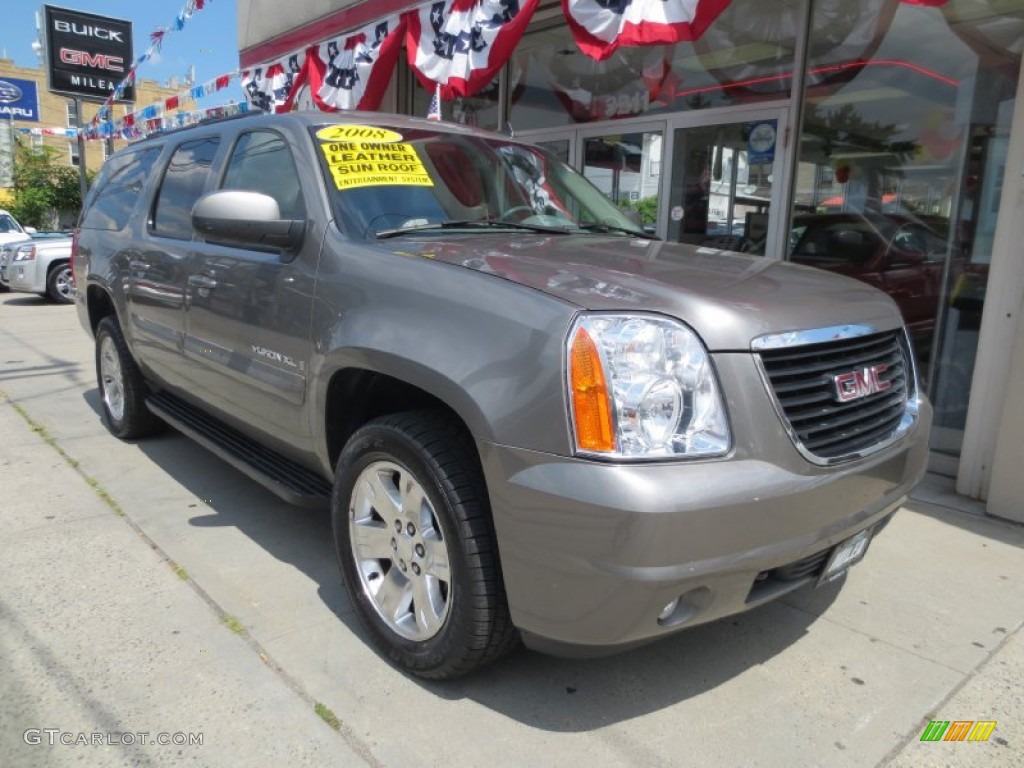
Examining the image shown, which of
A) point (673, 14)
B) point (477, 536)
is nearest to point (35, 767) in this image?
point (477, 536)


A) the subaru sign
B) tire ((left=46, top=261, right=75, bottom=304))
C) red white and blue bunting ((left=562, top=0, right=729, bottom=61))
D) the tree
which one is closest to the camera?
red white and blue bunting ((left=562, top=0, right=729, bottom=61))

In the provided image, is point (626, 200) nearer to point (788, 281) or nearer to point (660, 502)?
point (788, 281)

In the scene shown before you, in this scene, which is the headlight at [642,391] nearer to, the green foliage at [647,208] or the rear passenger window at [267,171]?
the rear passenger window at [267,171]

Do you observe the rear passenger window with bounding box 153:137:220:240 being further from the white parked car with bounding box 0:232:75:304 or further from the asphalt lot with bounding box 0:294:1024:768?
the white parked car with bounding box 0:232:75:304

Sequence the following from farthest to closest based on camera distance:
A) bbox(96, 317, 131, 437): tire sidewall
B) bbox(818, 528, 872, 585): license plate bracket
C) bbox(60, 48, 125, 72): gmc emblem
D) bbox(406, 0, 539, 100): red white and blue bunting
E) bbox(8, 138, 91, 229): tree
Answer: bbox(8, 138, 91, 229): tree, bbox(60, 48, 125, 72): gmc emblem, bbox(406, 0, 539, 100): red white and blue bunting, bbox(96, 317, 131, 437): tire sidewall, bbox(818, 528, 872, 585): license plate bracket

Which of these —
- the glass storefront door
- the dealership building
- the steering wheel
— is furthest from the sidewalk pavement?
the glass storefront door

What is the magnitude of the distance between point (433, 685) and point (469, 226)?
1.74 m

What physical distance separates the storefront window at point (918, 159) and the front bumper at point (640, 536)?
351 centimetres

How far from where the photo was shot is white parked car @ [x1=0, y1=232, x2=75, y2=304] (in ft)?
42.1

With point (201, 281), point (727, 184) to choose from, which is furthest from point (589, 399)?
point (727, 184)

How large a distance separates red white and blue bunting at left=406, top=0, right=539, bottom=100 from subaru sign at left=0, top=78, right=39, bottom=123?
24760 mm

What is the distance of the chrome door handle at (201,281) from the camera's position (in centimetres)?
348

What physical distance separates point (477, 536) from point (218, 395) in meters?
2.00

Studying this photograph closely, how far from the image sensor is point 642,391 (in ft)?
6.34
